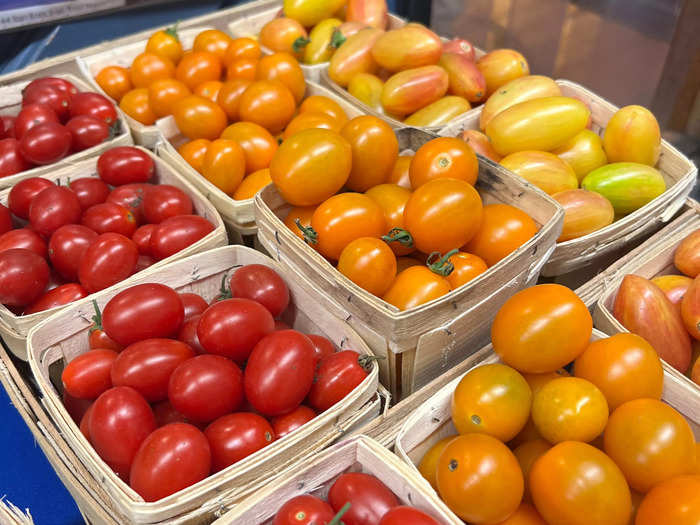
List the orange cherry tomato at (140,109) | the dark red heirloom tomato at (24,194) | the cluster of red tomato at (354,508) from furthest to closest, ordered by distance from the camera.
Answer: the orange cherry tomato at (140,109)
the dark red heirloom tomato at (24,194)
the cluster of red tomato at (354,508)

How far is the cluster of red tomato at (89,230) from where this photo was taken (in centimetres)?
146

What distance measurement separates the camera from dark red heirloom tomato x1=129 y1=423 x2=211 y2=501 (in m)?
1.03

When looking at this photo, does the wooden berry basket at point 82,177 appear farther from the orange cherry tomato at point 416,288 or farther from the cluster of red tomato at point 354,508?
the cluster of red tomato at point 354,508

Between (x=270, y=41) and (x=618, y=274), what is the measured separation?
156 centimetres

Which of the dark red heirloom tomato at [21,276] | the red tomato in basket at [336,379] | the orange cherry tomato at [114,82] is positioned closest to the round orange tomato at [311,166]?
the red tomato in basket at [336,379]

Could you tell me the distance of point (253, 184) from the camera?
68.1 inches

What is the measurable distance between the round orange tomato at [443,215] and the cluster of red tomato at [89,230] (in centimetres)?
60

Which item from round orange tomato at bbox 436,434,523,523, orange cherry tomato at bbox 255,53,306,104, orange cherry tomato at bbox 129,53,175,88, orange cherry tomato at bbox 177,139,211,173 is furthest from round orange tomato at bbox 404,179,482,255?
orange cherry tomato at bbox 129,53,175,88

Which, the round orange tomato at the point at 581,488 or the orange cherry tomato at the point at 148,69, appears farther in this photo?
the orange cherry tomato at the point at 148,69

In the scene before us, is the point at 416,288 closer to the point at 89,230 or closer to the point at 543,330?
the point at 543,330

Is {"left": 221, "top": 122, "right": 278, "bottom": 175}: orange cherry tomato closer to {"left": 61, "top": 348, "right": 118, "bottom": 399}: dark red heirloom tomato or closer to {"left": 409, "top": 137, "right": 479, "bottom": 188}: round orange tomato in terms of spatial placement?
{"left": 409, "top": 137, "right": 479, "bottom": 188}: round orange tomato

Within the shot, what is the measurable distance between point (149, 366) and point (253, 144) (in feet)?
2.78

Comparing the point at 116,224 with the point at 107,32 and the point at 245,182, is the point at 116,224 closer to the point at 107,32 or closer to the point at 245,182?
the point at 245,182

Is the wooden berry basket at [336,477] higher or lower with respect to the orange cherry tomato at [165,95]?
lower
